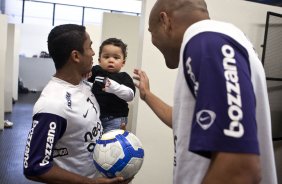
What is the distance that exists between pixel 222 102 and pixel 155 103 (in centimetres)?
97

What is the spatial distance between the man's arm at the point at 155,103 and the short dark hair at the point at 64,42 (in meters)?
0.44

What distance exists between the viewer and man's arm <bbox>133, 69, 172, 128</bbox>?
4.89ft

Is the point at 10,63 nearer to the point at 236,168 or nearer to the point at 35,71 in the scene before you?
the point at 35,71

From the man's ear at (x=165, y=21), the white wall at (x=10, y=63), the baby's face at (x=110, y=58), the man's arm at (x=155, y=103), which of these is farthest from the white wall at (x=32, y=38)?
the man's ear at (x=165, y=21)

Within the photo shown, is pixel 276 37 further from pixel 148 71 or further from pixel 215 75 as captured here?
pixel 215 75

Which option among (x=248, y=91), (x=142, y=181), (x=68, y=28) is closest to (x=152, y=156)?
(x=142, y=181)

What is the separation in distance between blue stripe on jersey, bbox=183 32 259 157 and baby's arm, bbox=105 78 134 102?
1190mm

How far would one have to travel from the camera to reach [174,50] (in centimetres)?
94

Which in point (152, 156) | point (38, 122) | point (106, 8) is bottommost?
point (152, 156)

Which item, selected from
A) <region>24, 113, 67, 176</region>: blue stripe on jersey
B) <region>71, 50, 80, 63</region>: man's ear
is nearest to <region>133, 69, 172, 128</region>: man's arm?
<region>71, 50, 80, 63</region>: man's ear

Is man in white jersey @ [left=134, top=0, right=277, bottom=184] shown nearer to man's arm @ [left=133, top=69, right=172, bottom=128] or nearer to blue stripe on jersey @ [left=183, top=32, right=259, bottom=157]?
blue stripe on jersey @ [left=183, top=32, right=259, bottom=157]

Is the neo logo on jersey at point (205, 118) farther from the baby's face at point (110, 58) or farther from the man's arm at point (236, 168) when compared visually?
the baby's face at point (110, 58)

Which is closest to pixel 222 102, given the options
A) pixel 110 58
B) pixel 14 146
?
pixel 110 58

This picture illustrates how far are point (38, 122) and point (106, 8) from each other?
10181 mm
